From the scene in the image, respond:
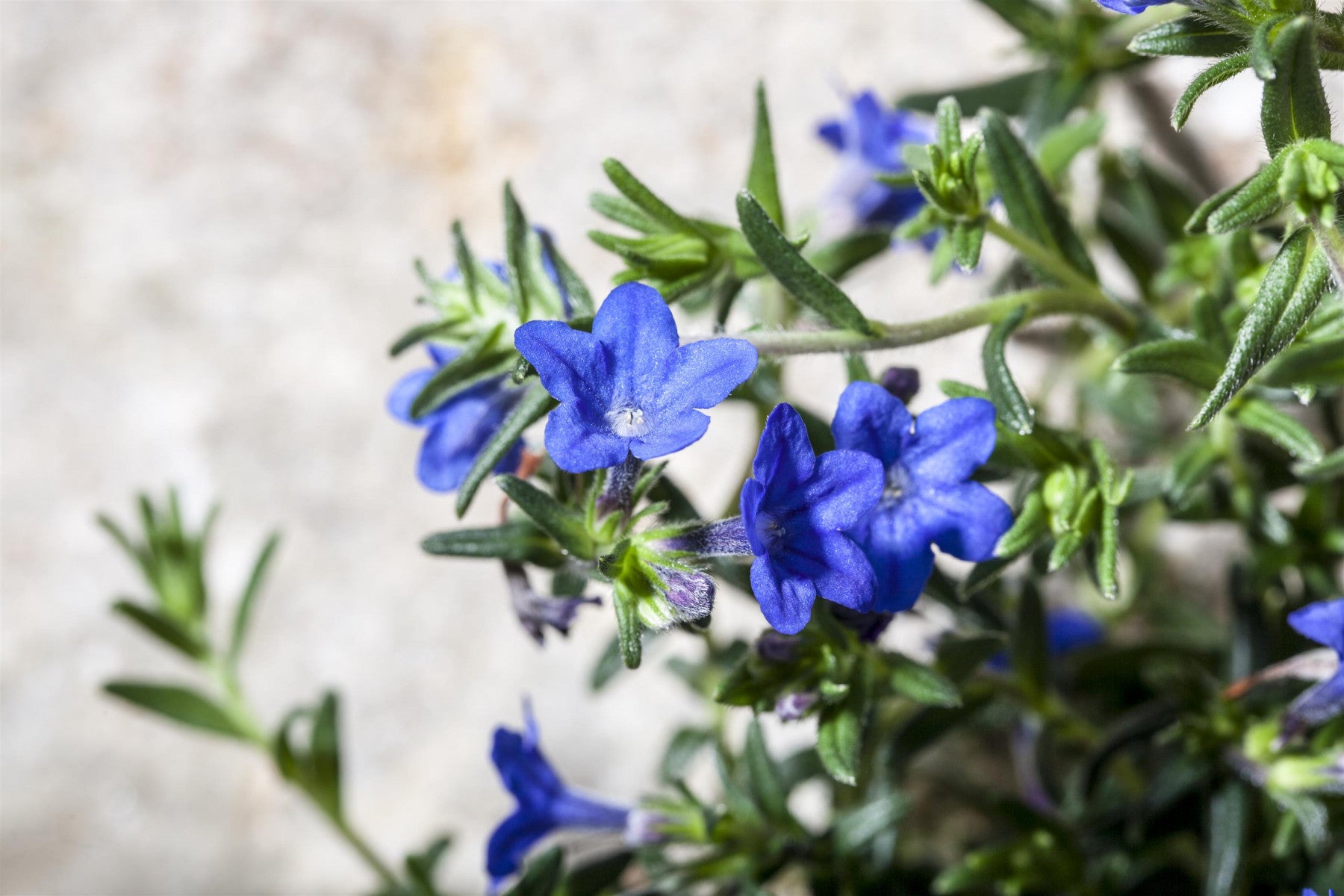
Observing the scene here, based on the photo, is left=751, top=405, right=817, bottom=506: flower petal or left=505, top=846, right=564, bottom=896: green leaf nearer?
left=751, top=405, right=817, bottom=506: flower petal

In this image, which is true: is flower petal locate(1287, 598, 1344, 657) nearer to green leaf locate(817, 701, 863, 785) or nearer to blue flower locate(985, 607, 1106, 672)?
green leaf locate(817, 701, 863, 785)

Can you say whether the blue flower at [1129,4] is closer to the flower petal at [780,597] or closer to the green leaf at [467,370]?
the flower petal at [780,597]

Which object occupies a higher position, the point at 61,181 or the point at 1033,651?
the point at 61,181

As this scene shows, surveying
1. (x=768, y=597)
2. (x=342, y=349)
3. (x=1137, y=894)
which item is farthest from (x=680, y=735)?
(x=342, y=349)

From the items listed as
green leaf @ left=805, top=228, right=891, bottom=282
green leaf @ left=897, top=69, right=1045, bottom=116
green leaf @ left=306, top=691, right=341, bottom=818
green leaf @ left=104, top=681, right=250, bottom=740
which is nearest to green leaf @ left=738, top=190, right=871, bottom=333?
green leaf @ left=805, top=228, right=891, bottom=282

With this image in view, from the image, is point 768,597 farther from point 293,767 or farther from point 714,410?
point 714,410

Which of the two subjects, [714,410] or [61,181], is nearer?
[714,410]

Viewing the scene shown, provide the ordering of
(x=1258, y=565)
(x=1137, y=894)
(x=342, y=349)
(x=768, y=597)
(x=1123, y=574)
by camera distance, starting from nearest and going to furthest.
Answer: (x=768, y=597), (x=1258, y=565), (x=1137, y=894), (x=1123, y=574), (x=342, y=349)
